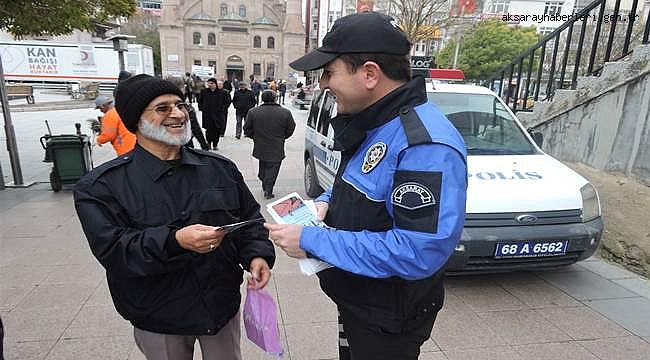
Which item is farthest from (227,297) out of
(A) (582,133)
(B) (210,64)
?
(B) (210,64)

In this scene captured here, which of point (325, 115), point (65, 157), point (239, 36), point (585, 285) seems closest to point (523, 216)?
point (585, 285)

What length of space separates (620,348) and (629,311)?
670 mm

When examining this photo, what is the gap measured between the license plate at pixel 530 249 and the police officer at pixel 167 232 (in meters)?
2.23

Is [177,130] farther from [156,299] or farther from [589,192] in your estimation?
[589,192]

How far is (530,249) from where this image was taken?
3371 millimetres

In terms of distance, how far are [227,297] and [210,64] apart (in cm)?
7534

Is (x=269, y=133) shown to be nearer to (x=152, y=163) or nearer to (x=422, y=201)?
(x=152, y=163)

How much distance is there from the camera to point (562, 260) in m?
3.52

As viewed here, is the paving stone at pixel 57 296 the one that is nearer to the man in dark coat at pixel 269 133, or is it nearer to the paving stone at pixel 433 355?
the paving stone at pixel 433 355

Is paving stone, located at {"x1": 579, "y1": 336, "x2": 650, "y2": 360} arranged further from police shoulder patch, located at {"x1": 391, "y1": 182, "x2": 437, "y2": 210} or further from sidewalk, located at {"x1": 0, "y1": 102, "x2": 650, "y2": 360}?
police shoulder patch, located at {"x1": 391, "y1": 182, "x2": 437, "y2": 210}

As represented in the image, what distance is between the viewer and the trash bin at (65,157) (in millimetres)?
6414


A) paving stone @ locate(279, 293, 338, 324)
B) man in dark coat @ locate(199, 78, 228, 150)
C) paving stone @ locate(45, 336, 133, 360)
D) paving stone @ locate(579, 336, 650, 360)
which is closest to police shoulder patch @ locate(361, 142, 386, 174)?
paving stone @ locate(279, 293, 338, 324)

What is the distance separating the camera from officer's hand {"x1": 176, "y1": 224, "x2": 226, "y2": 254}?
1444mm

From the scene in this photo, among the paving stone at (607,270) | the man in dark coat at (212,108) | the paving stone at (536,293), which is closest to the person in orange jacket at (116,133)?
the paving stone at (536,293)
